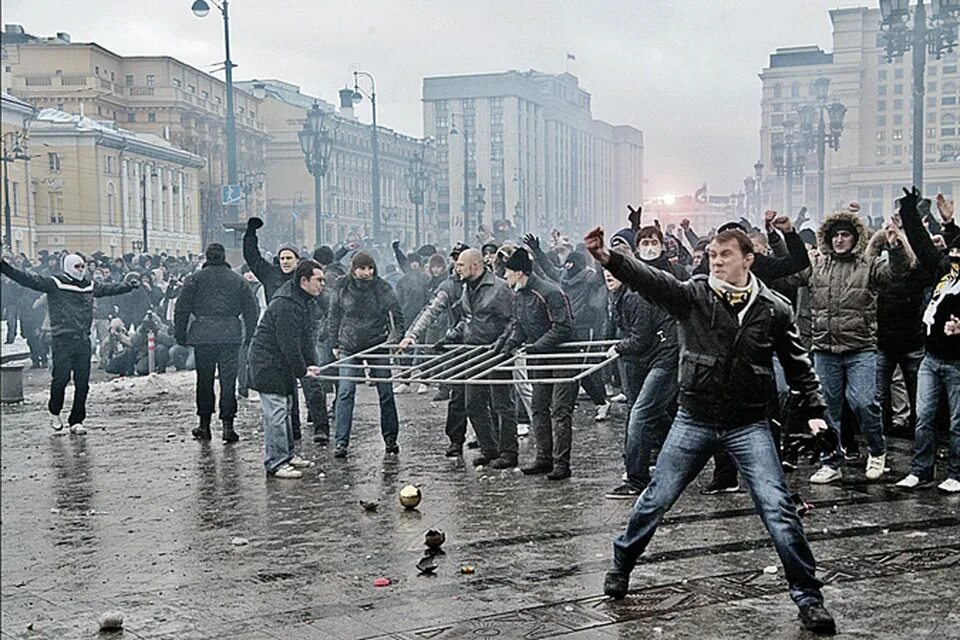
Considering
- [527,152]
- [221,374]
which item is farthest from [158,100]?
[221,374]

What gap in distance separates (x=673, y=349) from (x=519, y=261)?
5.29 ft

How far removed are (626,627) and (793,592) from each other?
0.78 m

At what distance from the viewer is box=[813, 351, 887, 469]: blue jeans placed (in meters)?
8.62

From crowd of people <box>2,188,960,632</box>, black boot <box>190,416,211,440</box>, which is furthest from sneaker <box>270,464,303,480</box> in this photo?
black boot <box>190,416,211,440</box>

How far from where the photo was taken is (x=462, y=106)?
7469 cm

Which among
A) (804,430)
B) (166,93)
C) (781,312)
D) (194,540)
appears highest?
(166,93)

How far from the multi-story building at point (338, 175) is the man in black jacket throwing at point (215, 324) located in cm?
5009

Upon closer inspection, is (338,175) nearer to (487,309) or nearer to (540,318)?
(487,309)

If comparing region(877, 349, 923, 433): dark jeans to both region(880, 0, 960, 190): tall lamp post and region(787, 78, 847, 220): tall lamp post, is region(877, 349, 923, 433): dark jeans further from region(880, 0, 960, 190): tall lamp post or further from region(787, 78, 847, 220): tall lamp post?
region(787, 78, 847, 220): tall lamp post

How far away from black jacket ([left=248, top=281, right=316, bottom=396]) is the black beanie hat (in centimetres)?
179

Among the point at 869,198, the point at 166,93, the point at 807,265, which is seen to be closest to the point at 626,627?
the point at 807,265

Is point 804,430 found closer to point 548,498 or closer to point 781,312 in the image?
point 781,312

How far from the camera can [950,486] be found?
8172 mm

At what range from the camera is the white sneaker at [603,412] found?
40.7 feet
